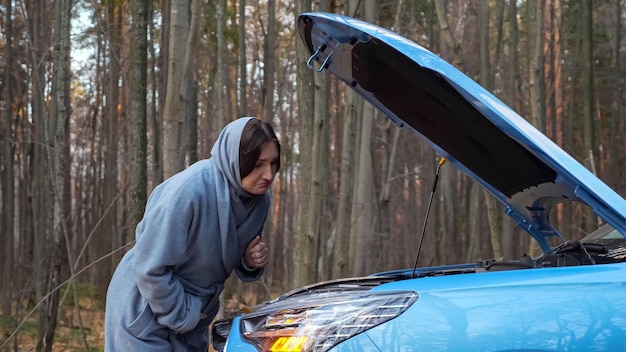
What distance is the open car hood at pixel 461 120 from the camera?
8.39 ft

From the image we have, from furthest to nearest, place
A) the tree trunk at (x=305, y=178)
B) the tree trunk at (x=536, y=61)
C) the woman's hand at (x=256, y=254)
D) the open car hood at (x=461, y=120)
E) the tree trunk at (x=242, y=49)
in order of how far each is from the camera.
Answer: the tree trunk at (x=242, y=49), the tree trunk at (x=536, y=61), the tree trunk at (x=305, y=178), the woman's hand at (x=256, y=254), the open car hood at (x=461, y=120)

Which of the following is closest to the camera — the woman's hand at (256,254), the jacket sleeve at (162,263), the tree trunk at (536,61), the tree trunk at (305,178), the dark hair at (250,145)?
the jacket sleeve at (162,263)

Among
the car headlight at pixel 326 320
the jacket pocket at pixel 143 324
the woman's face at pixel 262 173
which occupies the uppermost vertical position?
the woman's face at pixel 262 173

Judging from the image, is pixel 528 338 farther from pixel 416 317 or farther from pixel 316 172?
pixel 316 172

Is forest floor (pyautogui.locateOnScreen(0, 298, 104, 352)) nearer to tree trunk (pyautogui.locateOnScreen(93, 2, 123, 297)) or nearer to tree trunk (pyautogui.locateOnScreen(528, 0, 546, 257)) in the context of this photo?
tree trunk (pyautogui.locateOnScreen(93, 2, 123, 297))

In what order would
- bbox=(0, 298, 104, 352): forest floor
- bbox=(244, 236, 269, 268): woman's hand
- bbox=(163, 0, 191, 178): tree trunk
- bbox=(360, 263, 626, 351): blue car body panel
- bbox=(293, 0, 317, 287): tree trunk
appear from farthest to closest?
1. bbox=(0, 298, 104, 352): forest floor
2. bbox=(293, 0, 317, 287): tree trunk
3. bbox=(163, 0, 191, 178): tree trunk
4. bbox=(244, 236, 269, 268): woman's hand
5. bbox=(360, 263, 626, 351): blue car body panel

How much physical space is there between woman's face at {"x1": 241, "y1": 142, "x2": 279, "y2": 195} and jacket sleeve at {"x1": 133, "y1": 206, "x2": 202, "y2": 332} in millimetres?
332

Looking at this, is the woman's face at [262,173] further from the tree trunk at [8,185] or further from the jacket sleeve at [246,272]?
the tree trunk at [8,185]

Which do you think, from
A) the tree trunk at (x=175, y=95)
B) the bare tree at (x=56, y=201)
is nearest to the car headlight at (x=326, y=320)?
the tree trunk at (x=175, y=95)

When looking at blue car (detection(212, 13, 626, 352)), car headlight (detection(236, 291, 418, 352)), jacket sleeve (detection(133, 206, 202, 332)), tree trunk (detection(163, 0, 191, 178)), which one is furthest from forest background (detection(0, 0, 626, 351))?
car headlight (detection(236, 291, 418, 352))

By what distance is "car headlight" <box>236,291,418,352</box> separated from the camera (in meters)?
2.37

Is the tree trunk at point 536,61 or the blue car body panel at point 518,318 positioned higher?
the tree trunk at point 536,61

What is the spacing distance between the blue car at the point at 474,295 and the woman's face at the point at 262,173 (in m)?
0.48

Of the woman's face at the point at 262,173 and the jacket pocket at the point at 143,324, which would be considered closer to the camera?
the jacket pocket at the point at 143,324
